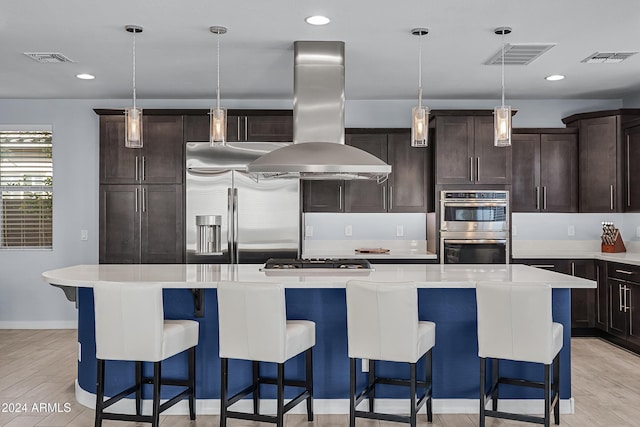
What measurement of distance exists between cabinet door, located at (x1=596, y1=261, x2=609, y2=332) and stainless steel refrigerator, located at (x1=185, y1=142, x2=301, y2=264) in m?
3.08

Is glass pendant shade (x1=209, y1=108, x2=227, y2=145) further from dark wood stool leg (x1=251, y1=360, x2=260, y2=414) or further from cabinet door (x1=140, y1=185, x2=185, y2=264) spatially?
cabinet door (x1=140, y1=185, x2=185, y2=264)

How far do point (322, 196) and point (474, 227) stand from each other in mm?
1655

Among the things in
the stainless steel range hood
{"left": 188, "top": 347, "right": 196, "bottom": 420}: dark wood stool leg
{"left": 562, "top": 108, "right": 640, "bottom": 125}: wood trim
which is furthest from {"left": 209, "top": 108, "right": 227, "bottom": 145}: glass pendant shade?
{"left": 562, "top": 108, "right": 640, "bottom": 125}: wood trim

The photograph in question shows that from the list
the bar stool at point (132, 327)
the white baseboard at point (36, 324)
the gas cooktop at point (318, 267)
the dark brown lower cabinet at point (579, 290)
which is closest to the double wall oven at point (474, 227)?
the dark brown lower cabinet at point (579, 290)

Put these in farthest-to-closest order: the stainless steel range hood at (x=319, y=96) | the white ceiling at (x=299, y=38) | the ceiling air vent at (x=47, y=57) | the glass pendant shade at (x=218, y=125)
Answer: the ceiling air vent at (x=47, y=57) < the stainless steel range hood at (x=319, y=96) < the glass pendant shade at (x=218, y=125) < the white ceiling at (x=299, y=38)

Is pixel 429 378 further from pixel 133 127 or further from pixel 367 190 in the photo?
pixel 367 190

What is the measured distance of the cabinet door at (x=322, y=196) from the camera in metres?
6.61

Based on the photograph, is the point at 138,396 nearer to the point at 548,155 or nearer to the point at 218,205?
the point at 218,205

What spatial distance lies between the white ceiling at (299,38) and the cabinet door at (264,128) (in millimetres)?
283

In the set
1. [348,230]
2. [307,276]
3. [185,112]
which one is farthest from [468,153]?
[307,276]

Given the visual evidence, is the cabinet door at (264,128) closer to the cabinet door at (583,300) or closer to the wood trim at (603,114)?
the wood trim at (603,114)

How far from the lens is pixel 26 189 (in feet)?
22.5

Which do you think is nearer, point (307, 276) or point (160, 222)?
point (307, 276)

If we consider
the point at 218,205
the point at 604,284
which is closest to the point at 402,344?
Result: the point at 218,205
